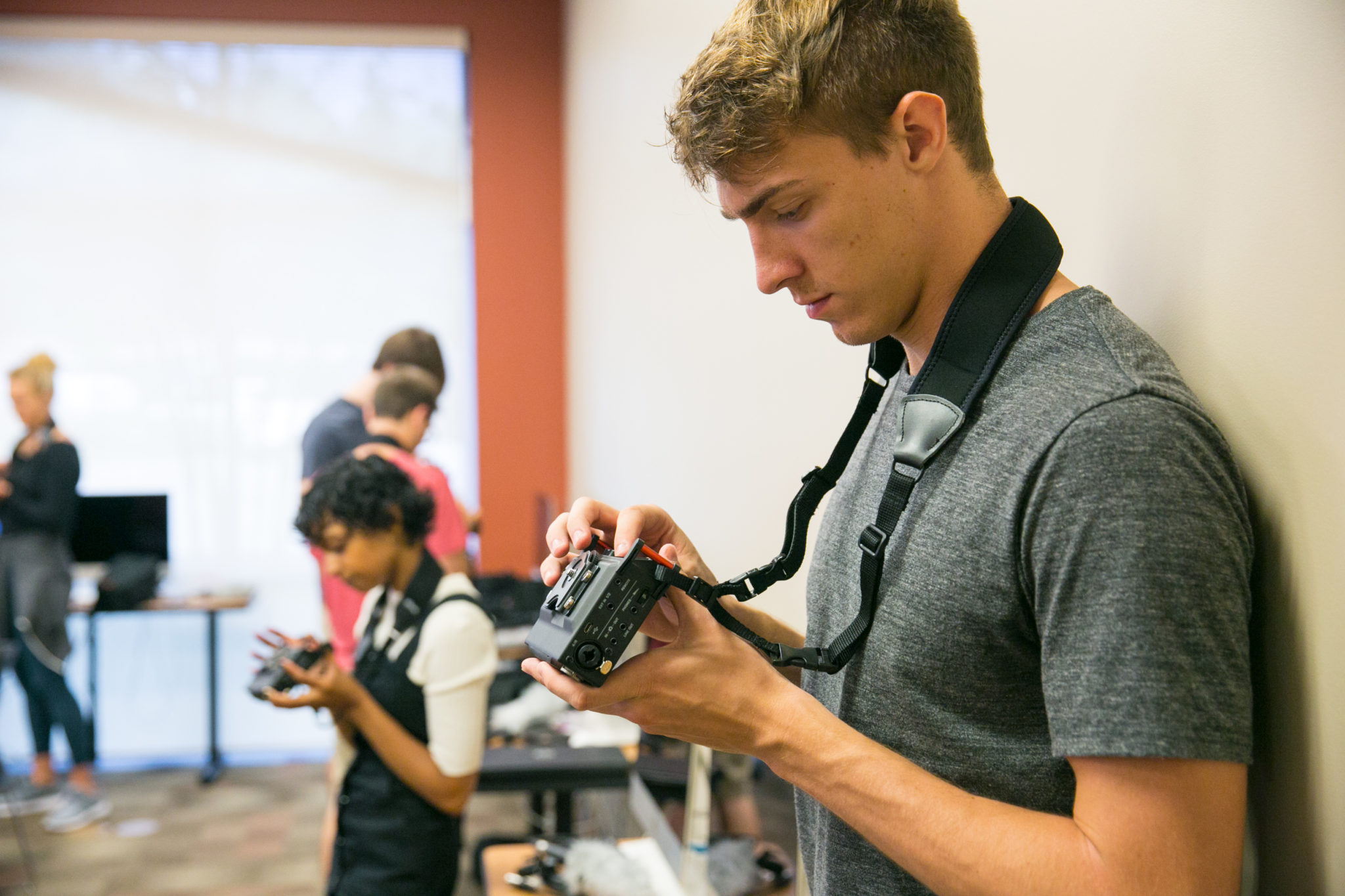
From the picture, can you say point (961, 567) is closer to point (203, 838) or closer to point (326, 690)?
point (326, 690)

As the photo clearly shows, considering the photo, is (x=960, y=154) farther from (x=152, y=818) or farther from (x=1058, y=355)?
(x=152, y=818)

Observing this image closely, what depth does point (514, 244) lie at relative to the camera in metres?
5.51

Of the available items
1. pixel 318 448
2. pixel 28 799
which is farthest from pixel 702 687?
pixel 28 799

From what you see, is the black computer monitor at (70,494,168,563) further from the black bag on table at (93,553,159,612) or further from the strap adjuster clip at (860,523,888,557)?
the strap adjuster clip at (860,523,888,557)

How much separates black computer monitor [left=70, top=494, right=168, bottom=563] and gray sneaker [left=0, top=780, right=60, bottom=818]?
100cm

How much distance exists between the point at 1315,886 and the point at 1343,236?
1.46 ft

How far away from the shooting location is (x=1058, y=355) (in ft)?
2.50

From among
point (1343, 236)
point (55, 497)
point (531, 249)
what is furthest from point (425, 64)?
point (1343, 236)

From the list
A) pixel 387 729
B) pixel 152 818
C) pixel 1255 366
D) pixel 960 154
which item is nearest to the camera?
pixel 1255 366

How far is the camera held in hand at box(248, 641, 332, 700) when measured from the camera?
73.8 inches

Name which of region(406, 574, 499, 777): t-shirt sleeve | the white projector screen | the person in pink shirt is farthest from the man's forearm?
the white projector screen

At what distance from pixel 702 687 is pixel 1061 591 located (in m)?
0.26

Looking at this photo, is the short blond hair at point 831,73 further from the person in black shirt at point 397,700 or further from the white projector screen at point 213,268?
the white projector screen at point 213,268

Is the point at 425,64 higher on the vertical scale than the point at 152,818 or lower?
higher
